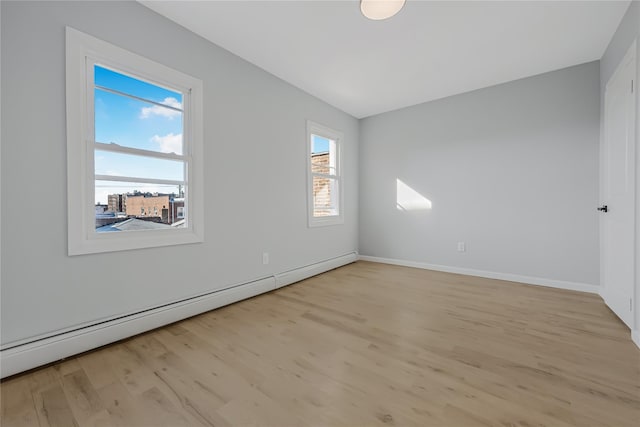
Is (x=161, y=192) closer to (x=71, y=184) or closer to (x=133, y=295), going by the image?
(x=71, y=184)

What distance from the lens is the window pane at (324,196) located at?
4.14 meters

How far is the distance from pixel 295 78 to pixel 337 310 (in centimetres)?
284

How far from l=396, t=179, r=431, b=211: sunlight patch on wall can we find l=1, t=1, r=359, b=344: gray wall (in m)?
1.73

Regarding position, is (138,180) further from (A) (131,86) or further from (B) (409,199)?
(B) (409,199)

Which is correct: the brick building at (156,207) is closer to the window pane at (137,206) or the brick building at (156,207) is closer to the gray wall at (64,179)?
the window pane at (137,206)

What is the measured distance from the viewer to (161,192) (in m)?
2.28

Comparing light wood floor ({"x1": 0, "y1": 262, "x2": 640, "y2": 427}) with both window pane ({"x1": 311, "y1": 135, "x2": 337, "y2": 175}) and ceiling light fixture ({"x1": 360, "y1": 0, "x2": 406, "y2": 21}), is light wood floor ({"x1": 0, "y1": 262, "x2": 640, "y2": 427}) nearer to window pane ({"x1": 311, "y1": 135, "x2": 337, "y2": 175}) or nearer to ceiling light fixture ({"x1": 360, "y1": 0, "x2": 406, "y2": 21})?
window pane ({"x1": 311, "y1": 135, "x2": 337, "y2": 175})

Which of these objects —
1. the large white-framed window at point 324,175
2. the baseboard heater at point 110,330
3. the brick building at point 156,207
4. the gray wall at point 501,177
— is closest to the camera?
the baseboard heater at point 110,330

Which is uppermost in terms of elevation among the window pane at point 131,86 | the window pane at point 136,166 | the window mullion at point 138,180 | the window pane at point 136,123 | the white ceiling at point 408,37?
the white ceiling at point 408,37

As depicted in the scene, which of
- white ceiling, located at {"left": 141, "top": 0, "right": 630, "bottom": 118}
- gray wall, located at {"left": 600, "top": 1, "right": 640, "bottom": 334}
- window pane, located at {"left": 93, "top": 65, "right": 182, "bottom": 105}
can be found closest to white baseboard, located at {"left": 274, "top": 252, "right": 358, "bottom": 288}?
window pane, located at {"left": 93, "top": 65, "right": 182, "bottom": 105}

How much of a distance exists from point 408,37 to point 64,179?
3.05 m

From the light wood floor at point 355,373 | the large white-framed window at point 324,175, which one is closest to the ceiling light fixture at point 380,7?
the large white-framed window at point 324,175

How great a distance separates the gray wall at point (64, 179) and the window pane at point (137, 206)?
219 millimetres

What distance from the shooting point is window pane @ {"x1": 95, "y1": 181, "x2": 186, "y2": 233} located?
6.42ft
